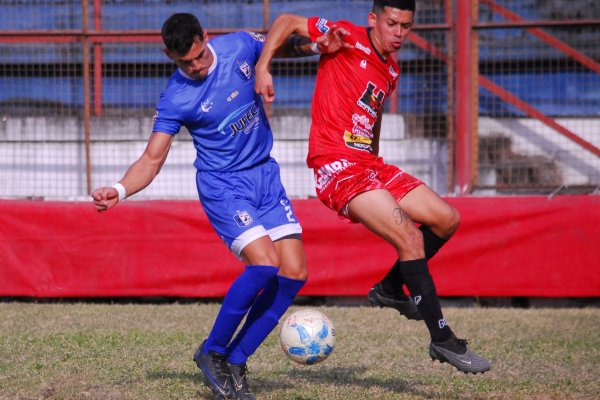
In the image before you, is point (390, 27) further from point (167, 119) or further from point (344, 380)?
point (344, 380)

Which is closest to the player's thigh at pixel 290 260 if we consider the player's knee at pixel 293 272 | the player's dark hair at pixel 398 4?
the player's knee at pixel 293 272

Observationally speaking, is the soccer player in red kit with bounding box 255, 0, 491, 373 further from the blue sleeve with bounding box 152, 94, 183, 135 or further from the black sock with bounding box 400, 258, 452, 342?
the blue sleeve with bounding box 152, 94, 183, 135

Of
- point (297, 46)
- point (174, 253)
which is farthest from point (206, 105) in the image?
point (174, 253)

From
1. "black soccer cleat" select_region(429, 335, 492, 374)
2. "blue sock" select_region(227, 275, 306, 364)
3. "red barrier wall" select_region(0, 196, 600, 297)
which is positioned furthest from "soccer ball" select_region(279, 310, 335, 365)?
"red barrier wall" select_region(0, 196, 600, 297)

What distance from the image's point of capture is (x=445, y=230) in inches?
243

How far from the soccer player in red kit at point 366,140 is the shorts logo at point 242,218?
1.67ft

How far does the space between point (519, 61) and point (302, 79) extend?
8.61ft

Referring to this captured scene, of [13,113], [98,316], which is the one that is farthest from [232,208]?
[13,113]

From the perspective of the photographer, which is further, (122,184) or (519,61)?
(519,61)

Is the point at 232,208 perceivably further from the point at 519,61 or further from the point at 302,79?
the point at 519,61

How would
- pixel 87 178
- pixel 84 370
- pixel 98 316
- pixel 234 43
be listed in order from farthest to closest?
pixel 87 178 → pixel 98 316 → pixel 84 370 → pixel 234 43

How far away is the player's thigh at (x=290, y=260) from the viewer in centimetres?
614

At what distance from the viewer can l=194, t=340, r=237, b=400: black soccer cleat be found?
6.01 m

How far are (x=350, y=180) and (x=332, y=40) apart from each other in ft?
2.80
